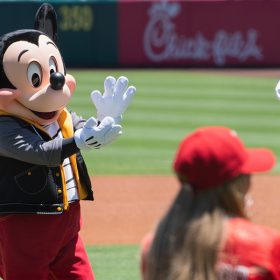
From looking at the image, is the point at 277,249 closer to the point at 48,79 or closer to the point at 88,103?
the point at 48,79

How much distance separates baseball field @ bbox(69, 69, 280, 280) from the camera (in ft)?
26.4

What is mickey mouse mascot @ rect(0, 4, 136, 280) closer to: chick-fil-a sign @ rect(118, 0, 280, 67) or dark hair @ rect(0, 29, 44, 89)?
dark hair @ rect(0, 29, 44, 89)

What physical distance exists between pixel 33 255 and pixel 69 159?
609mm

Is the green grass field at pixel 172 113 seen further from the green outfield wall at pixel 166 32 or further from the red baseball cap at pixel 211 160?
the red baseball cap at pixel 211 160

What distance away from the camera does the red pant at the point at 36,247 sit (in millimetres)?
4816

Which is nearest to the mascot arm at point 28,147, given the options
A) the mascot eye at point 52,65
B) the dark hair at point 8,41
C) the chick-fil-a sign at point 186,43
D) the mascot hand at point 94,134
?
the mascot hand at point 94,134

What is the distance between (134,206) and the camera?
916cm

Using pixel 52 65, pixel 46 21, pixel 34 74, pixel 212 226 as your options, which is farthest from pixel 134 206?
pixel 212 226

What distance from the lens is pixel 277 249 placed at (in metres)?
3.00

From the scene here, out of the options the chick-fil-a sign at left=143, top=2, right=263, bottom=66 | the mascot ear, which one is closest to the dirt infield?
the mascot ear

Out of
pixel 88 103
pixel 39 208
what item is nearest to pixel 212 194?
pixel 39 208

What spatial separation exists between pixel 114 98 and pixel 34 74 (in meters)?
0.47

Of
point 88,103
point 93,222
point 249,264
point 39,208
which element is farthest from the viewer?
point 88,103

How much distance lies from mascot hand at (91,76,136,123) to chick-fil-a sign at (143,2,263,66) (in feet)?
Result: 68.3
